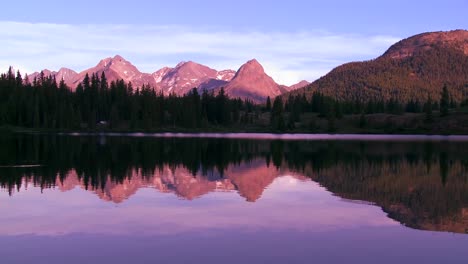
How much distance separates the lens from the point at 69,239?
74.2ft

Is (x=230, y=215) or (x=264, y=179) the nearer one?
(x=230, y=215)

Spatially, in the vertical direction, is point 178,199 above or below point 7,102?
below

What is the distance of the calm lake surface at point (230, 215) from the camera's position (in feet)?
67.9

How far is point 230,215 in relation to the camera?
95.7 feet

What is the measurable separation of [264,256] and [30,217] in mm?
14694

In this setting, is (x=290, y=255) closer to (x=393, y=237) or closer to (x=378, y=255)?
(x=378, y=255)

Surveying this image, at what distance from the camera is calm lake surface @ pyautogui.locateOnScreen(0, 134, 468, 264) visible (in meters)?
20.7

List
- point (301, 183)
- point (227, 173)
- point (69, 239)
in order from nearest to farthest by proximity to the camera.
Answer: point (69, 239) < point (301, 183) < point (227, 173)

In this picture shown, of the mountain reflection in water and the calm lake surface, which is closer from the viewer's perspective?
the calm lake surface

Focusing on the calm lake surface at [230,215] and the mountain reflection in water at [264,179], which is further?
the mountain reflection in water at [264,179]

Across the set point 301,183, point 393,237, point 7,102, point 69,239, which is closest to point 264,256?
point 393,237

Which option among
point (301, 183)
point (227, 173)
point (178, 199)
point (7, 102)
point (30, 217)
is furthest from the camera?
point (7, 102)

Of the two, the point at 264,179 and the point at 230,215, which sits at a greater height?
the point at 230,215

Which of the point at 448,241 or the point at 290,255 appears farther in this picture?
the point at 448,241
